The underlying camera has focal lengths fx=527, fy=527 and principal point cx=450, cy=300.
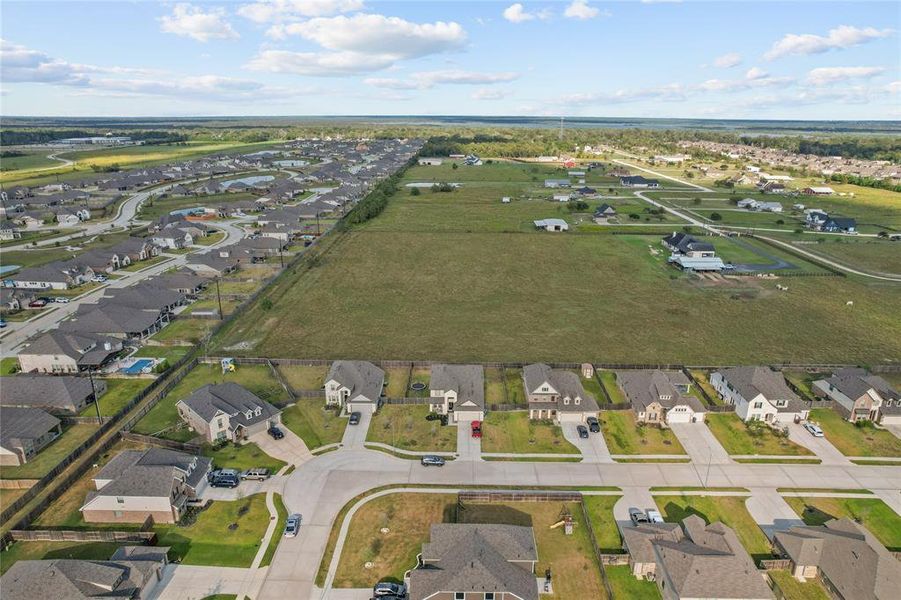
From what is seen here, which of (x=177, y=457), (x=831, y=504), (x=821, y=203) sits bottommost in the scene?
(x=831, y=504)

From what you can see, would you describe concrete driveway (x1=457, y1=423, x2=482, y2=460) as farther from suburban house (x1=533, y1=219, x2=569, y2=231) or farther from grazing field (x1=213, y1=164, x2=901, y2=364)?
suburban house (x1=533, y1=219, x2=569, y2=231)

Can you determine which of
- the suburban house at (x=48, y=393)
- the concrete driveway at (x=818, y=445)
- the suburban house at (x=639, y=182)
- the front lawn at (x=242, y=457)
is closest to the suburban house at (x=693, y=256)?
the concrete driveway at (x=818, y=445)

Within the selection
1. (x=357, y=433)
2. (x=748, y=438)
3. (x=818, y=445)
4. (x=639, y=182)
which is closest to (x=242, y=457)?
(x=357, y=433)

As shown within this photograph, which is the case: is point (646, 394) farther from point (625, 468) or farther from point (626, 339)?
point (626, 339)

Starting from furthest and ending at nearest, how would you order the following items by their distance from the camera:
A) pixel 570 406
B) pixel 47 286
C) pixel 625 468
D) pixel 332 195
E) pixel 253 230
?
pixel 332 195 < pixel 253 230 < pixel 47 286 < pixel 570 406 < pixel 625 468

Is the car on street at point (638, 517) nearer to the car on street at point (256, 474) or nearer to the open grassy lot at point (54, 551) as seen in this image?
the car on street at point (256, 474)

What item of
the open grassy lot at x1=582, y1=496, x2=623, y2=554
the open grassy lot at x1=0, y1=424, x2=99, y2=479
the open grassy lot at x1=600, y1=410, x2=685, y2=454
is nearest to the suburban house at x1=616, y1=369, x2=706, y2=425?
the open grassy lot at x1=600, y1=410, x2=685, y2=454

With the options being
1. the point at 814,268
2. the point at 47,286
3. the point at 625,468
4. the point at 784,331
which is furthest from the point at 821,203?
the point at 47,286
